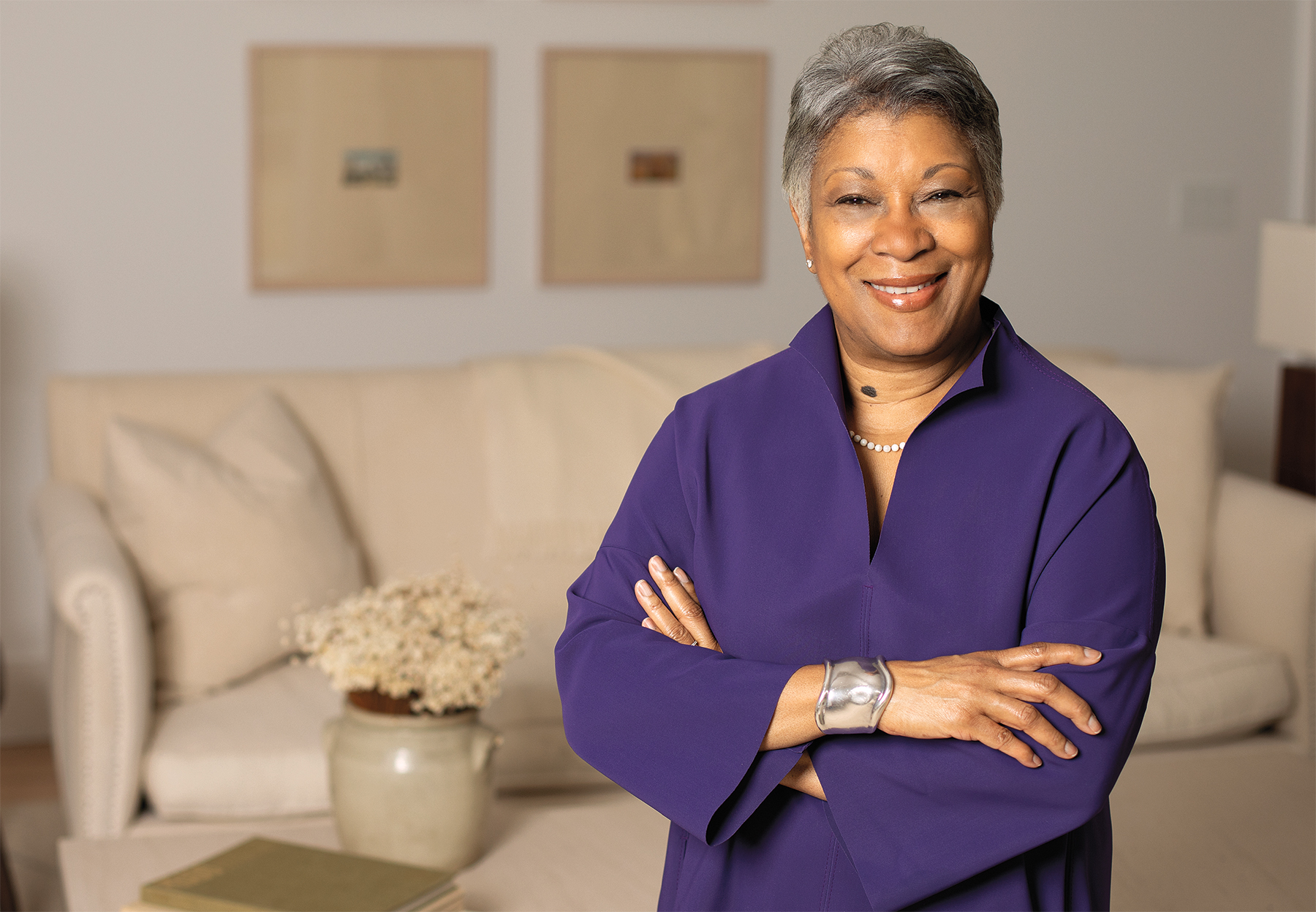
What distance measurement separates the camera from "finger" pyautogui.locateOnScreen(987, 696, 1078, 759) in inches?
39.6

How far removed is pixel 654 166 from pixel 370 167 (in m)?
0.84

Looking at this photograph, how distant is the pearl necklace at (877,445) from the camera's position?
45.1 inches

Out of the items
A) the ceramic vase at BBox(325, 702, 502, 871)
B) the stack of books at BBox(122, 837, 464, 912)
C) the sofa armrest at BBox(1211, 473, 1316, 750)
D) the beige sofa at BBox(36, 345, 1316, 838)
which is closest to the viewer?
the stack of books at BBox(122, 837, 464, 912)

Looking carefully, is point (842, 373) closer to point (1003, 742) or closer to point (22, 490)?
point (1003, 742)

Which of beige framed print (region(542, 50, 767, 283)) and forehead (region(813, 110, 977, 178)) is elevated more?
beige framed print (region(542, 50, 767, 283))

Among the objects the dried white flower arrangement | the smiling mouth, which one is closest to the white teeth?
the smiling mouth

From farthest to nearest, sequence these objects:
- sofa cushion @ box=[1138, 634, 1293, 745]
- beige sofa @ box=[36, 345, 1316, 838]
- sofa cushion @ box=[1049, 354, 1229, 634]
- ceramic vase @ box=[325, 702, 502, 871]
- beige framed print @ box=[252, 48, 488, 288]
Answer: beige framed print @ box=[252, 48, 488, 288] < sofa cushion @ box=[1049, 354, 1229, 634] < sofa cushion @ box=[1138, 634, 1293, 745] < beige sofa @ box=[36, 345, 1316, 838] < ceramic vase @ box=[325, 702, 502, 871]

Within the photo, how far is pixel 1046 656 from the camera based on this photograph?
1.02m

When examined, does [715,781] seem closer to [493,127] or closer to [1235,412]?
[493,127]

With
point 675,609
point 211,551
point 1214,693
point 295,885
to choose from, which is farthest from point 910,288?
point 1214,693

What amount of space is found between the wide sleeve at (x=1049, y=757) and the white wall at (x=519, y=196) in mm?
3060

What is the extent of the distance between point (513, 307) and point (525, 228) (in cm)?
24

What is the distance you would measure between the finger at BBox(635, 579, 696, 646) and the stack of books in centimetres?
64

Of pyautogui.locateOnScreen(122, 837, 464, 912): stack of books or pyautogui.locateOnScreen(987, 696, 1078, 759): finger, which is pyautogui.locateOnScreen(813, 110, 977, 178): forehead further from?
pyautogui.locateOnScreen(122, 837, 464, 912): stack of books
